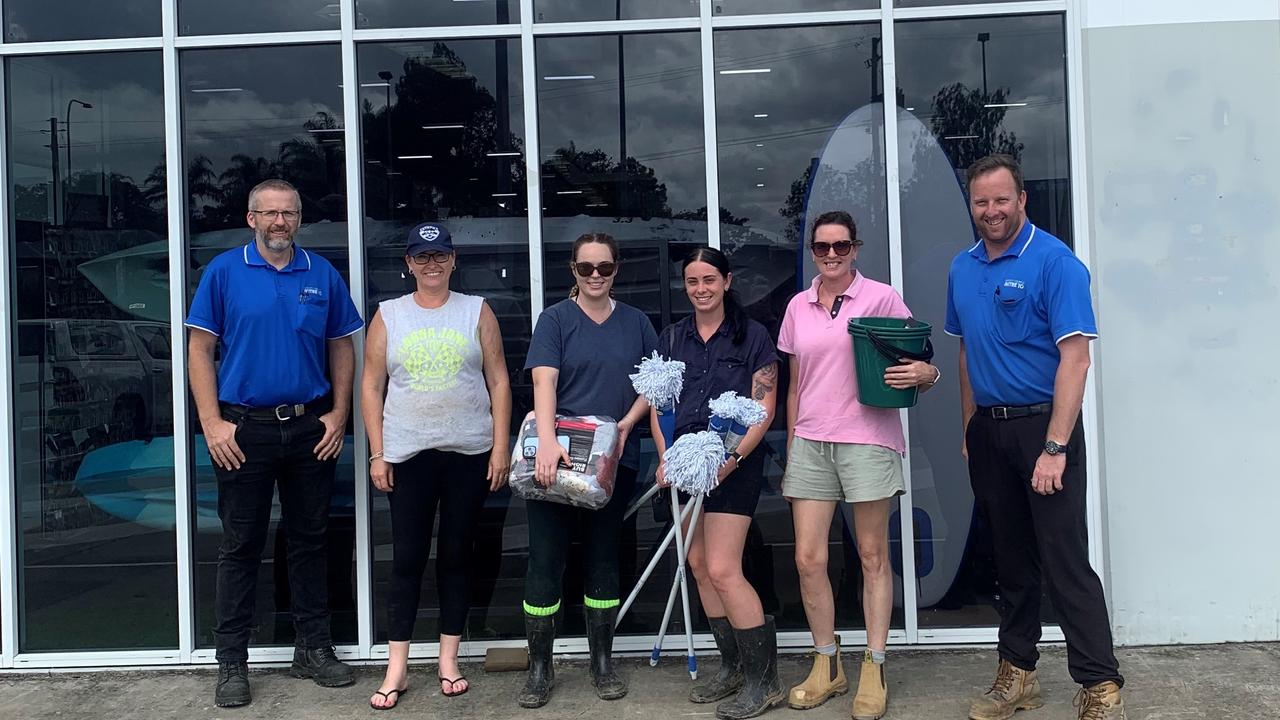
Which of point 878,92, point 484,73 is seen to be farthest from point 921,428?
point 484,73

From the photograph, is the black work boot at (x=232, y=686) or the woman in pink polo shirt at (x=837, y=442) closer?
the woman in pink polo shirt at (x=837, y=442)

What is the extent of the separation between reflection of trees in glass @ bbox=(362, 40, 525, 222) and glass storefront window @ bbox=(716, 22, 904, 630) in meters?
1.08

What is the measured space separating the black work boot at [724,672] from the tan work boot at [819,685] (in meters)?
0.23

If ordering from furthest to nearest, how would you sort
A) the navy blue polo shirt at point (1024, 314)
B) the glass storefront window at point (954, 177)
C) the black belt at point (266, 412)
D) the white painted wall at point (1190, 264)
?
the glass storefront window at point (954, 177), the white painted wall at point (1190, 264), the black belt at point (266, 412), the navy blue polo shirt at point (1024, 314)

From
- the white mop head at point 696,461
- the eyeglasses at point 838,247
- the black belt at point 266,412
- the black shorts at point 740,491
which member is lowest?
the black shorts at point 740,491

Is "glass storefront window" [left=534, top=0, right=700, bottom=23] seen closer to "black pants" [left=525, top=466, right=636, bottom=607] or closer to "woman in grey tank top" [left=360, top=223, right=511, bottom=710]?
"woman in grey tank top" [left=360, top=223, right=511, bottom=710]

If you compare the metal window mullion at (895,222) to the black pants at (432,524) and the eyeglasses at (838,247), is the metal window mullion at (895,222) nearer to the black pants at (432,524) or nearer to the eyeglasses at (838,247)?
the eyeglasses at (838,247)

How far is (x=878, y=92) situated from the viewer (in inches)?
191

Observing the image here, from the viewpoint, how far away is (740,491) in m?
3.91

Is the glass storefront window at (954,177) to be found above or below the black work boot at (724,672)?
above

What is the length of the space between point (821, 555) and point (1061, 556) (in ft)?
2.79

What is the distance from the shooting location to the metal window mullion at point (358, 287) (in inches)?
190

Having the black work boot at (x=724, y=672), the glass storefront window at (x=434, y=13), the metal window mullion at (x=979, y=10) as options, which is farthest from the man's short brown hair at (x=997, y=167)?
the glass storefront window at (x=434, y=13)

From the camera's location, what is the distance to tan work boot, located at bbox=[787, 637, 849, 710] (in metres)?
4.04
